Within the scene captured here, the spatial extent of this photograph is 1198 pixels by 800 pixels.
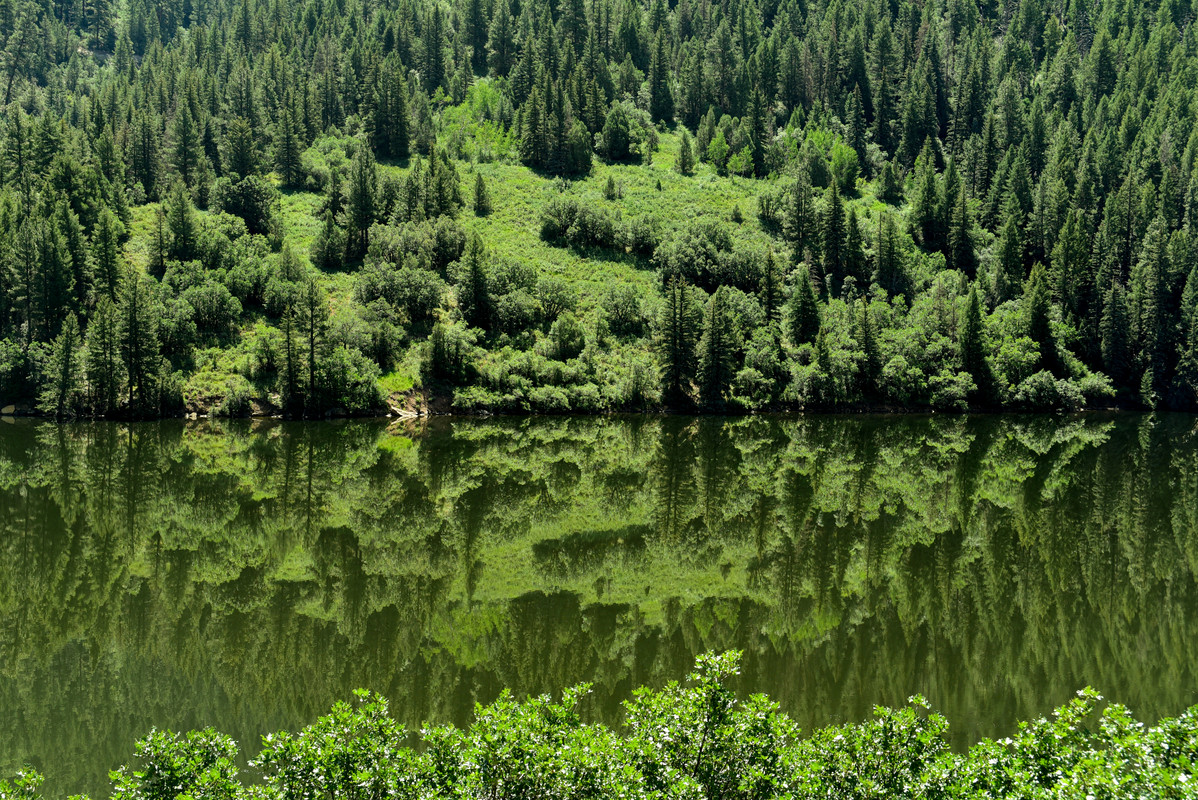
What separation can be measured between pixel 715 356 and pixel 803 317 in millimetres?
15477

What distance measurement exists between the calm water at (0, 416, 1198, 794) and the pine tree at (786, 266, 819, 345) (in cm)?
4314

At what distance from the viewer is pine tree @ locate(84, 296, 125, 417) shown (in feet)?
305

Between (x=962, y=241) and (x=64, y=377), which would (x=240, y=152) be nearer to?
(x=64, y=377)

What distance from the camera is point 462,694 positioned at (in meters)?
25.4

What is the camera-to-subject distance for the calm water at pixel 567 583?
25.9 m

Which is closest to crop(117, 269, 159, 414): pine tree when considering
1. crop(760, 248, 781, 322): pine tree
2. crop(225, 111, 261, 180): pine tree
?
crop(225, 111, 261, 180): pine tree

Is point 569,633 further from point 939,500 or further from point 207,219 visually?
point 207,219

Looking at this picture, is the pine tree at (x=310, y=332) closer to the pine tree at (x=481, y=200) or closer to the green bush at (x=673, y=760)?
the pine tree at (x=481, y=200)

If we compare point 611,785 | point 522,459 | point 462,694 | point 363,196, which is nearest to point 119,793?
point 611,785

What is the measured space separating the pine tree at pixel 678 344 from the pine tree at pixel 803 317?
13.9 meters

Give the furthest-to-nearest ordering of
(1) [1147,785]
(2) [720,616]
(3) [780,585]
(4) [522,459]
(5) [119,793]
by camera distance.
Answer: (4) [522,459] → (3) [780,585] → (2) [720,616] → (5) [119,793] → (1) [1147,785]

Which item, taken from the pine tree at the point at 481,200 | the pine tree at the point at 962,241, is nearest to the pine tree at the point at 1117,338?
the pine tree at the point at 962,241

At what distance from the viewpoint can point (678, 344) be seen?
104688 mm

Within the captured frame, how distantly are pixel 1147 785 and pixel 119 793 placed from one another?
58.0 feet
